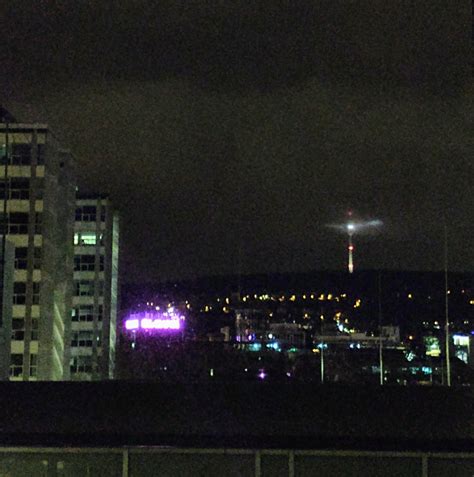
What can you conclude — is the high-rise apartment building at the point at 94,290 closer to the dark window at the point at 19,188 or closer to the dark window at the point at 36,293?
the dark window at the point at 36,293

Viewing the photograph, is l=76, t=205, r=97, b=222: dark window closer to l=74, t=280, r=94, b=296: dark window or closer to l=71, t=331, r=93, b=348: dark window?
l=74, t=280, r=94, b=296: dark window

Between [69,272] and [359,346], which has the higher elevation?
[69,272]

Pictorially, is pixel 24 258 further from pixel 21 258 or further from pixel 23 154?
pixel 23 154

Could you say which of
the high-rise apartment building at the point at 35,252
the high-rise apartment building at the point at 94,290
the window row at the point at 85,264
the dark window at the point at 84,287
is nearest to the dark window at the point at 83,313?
the high-rise apartment building at the point at 94,290

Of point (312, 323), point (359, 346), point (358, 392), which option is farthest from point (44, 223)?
point (358, 392)

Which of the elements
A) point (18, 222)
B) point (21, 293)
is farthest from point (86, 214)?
point (21, 293)

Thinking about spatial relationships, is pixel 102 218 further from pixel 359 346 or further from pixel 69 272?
pixel 359 346
